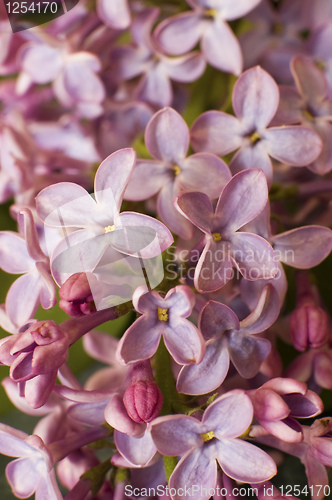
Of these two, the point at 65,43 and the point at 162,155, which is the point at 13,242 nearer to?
the point at 162,155

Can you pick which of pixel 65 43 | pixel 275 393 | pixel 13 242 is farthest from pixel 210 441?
pixel 65 43

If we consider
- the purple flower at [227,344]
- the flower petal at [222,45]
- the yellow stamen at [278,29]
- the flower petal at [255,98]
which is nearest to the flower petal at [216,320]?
the purple flower at [227,344]

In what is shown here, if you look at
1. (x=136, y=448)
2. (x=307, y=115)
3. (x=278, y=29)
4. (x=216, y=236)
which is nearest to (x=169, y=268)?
(x=216, y=236)

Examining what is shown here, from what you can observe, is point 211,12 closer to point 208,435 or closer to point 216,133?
point 216,133

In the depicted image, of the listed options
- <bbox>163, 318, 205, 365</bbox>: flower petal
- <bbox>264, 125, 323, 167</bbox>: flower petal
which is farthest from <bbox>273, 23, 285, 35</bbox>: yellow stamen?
<bbox>163, 318, 205, 365</bbox>: flower petal

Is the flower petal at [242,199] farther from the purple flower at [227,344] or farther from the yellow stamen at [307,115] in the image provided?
the yellow stamen at [307,115]

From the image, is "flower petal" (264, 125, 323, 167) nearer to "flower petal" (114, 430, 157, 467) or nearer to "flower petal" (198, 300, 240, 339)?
"flower petal" (198, 300, 240, 339)
